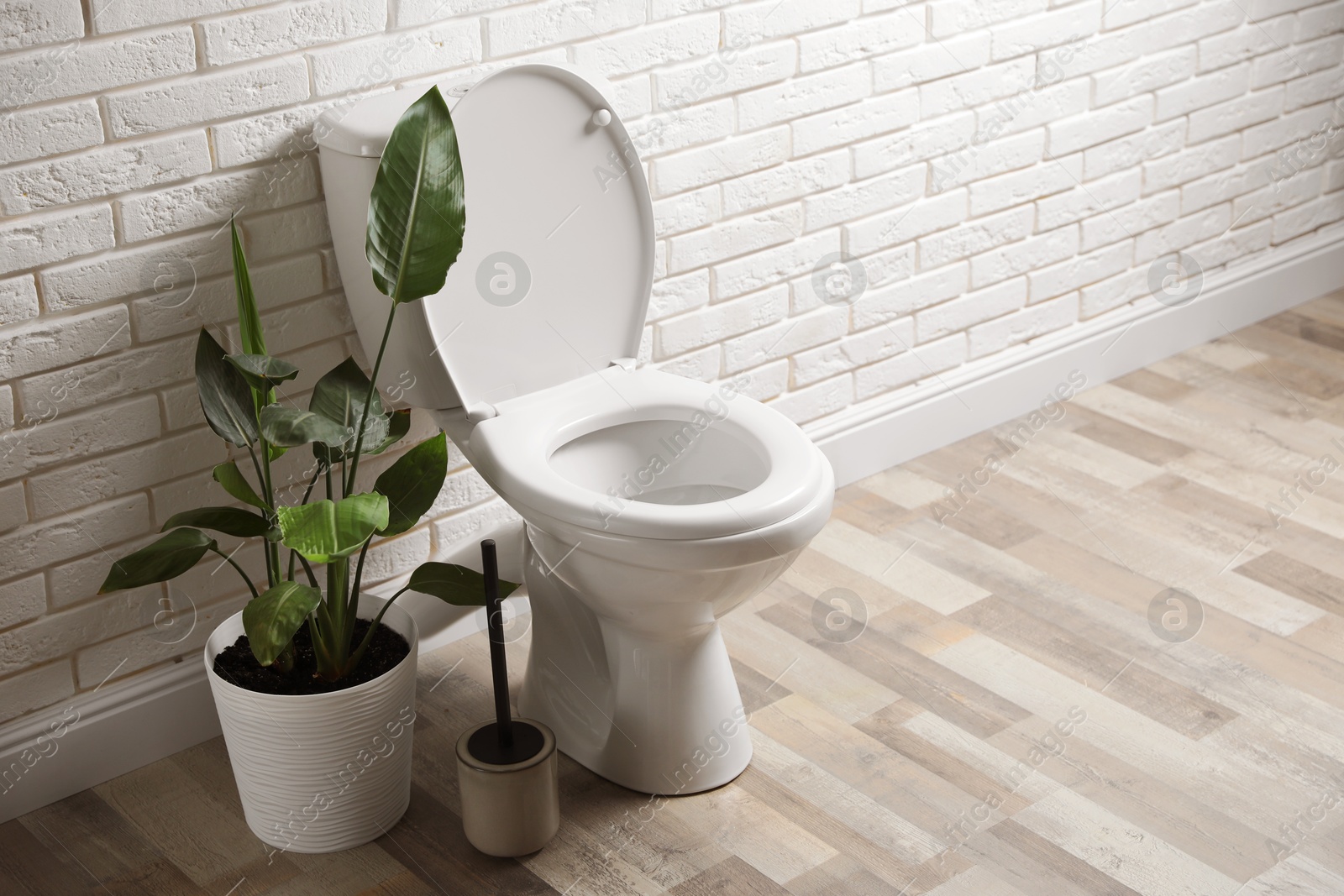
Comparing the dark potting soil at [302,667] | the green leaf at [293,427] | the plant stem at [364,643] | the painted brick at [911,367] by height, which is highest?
the green leaf at [293,427]

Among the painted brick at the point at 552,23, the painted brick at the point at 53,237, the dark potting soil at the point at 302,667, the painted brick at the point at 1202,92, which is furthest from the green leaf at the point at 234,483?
the painted brick at the point at 1202,92

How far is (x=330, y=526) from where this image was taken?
143 cm

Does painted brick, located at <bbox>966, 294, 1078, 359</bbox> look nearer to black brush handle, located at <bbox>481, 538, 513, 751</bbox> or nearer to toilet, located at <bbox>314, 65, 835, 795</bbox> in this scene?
toilet, located at <bbox>314, 65, 835, 795</bbox>

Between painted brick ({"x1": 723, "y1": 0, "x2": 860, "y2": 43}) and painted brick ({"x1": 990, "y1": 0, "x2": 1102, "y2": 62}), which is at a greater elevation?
painted brick ({"x1": 723, "y1": 0, "x2": 860, "y2": 43})

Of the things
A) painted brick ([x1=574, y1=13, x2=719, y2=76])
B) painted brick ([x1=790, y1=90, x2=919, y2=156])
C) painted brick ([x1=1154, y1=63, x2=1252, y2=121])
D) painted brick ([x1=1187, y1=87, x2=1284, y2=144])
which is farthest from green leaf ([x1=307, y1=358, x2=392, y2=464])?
painted brick ([x1=1187, y1=87, x2=1284, y2=144])

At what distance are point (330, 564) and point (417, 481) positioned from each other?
14 centimetres

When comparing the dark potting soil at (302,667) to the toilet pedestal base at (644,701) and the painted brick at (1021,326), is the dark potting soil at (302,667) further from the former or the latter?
the painted brick at (1021,326)

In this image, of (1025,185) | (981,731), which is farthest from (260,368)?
(1025,185)

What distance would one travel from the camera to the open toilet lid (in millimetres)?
1712

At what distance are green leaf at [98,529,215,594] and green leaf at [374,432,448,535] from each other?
21 cm

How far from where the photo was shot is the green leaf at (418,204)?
1.47 meters

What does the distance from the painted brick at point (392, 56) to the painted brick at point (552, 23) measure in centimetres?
3

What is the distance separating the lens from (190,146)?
1.66 m

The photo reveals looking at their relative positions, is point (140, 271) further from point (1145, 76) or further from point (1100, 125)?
point (1145, 76)
